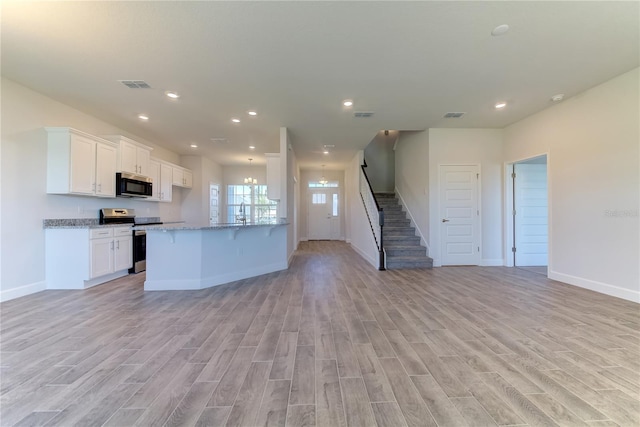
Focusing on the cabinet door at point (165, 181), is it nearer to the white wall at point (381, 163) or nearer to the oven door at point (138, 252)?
the oven door at point (138, 252)

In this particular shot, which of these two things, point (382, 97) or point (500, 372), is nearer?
point (500, 372)

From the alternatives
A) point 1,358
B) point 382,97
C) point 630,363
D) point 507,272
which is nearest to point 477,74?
point 382,97

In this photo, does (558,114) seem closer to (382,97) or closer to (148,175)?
(382,97)

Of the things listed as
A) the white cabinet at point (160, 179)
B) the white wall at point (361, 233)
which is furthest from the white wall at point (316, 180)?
the white cabinet at point (160, 179)

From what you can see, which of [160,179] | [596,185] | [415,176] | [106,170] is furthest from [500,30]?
[160,179]

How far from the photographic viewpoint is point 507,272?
17.1 ft

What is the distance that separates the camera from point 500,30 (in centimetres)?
259

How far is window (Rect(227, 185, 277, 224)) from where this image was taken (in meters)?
10.2

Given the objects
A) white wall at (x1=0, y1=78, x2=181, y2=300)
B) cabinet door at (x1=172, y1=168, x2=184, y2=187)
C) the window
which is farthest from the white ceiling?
the window

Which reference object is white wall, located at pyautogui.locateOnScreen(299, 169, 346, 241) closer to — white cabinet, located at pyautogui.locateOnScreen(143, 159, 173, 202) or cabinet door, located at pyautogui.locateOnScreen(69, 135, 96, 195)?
white cabinet, located at pyautogui.locateOnScreen(143, 159, 173, 202)

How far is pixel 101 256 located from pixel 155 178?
2.59 m

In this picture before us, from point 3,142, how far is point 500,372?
6217 mm

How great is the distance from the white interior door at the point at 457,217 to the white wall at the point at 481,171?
4.6 inches

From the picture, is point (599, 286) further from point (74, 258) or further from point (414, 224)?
point (74, 258)
